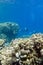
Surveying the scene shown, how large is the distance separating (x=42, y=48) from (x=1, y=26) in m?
14.7

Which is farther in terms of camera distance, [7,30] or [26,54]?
[7,30]

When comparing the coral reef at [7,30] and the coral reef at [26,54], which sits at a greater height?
the coral reef at [7,30]

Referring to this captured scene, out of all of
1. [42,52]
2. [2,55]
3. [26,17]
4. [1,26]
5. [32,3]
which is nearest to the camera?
[42,52]

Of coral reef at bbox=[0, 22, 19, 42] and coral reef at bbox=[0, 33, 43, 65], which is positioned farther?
coral reef at bbox=[0, 22, 19, 42]

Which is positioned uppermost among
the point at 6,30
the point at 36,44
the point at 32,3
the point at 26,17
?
the point at 26,17

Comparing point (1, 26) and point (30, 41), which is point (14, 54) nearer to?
point (30, 41)

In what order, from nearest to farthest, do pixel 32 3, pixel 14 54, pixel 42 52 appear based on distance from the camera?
pixel 42 52 → pixel 14 54 → pixel 32 3

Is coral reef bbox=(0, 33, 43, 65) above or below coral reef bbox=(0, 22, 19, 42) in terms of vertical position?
below

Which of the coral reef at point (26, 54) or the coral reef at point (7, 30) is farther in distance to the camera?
the coral reef at point (7, 30)

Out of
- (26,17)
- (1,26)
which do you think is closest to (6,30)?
(1,26)

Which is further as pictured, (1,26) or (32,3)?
(32,3)

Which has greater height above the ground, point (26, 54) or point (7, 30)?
point (7, 30)

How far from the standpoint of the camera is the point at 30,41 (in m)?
3.43

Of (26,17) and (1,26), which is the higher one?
(26,17)
